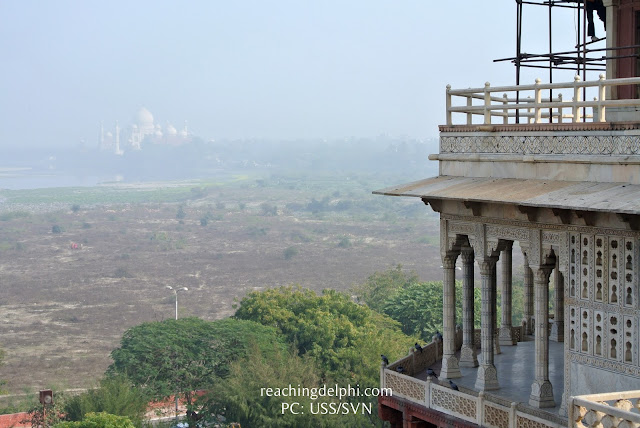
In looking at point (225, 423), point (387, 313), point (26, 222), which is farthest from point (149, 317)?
point (26, 222)

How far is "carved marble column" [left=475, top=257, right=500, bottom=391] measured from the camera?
48.9 ft

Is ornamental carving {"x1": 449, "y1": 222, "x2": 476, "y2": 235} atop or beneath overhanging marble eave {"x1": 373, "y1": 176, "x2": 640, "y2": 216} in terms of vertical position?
beneath

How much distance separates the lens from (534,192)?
13281mm

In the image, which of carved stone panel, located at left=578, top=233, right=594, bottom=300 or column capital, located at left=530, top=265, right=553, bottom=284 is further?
column capital, located at left=530, top=265, right=553, bottom=284

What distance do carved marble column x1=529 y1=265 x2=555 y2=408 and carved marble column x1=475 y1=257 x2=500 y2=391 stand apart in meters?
1.03

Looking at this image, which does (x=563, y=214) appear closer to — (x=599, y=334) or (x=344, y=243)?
(x=599, y=334)

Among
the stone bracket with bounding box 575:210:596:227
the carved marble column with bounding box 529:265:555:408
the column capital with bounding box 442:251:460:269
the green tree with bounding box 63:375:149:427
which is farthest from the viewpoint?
the green tree with bounding box 63:375:149:427

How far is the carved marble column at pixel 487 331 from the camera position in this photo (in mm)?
14914

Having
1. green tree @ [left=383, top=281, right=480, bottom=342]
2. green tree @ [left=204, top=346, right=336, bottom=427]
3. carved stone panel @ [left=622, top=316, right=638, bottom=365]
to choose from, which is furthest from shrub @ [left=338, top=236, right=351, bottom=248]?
carved stone panel @ [left=622, top=316, right=638, bottom=365]

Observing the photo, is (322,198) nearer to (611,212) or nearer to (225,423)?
(225,423)

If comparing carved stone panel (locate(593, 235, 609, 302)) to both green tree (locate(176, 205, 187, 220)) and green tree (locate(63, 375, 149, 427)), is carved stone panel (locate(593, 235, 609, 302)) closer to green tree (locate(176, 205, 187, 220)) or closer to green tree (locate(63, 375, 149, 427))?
green tree (locate(63, 375, 149, 427))

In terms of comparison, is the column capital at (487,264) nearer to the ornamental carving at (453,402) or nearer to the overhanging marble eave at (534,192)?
the overhanging marble eave at (534,192)

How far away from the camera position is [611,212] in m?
12.3

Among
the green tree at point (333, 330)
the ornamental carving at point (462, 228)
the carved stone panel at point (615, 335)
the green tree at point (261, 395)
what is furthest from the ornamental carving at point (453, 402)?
the green tree at point (333, 330)
